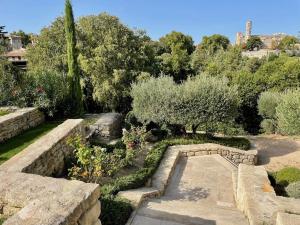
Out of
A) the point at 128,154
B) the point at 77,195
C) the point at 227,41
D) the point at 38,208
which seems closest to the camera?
the point at 38,208

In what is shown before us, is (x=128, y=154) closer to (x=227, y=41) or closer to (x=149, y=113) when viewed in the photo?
(x=149, y=113)

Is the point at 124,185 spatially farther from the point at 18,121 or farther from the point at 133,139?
the point at 18,121

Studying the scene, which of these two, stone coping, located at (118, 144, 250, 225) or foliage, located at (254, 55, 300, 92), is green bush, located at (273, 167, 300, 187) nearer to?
stone coping, located at (118, 144, 250, 225)

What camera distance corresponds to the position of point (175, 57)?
31234mm

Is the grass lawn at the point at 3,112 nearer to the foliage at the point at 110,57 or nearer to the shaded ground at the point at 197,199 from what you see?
the foliage at the point at 110,57

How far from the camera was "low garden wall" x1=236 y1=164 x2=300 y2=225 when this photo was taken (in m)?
5.49

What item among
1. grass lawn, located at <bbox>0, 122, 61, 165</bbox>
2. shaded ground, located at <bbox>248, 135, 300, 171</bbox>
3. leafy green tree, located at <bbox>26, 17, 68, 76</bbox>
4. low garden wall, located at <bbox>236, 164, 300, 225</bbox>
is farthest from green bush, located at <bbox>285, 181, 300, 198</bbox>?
leafy green tree, located at <bbox>26, 17, 68, 76</bbox>

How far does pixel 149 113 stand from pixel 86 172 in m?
6.49

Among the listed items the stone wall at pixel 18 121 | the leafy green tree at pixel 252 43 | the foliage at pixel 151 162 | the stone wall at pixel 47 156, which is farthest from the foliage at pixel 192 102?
the leafy green tree at pixel 252 43

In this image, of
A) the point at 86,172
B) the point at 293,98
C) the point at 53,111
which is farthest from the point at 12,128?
the point at 293,98

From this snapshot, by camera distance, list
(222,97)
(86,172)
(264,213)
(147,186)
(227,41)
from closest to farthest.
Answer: (264,213) → (86,172) → (147,186) → (222,97) → (227,41)

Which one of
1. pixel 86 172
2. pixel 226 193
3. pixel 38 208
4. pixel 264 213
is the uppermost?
pixel 38 208

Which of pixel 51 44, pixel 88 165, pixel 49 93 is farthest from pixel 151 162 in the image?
pixel 51 44

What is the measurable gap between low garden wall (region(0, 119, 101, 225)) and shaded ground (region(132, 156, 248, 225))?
7.70 feet
